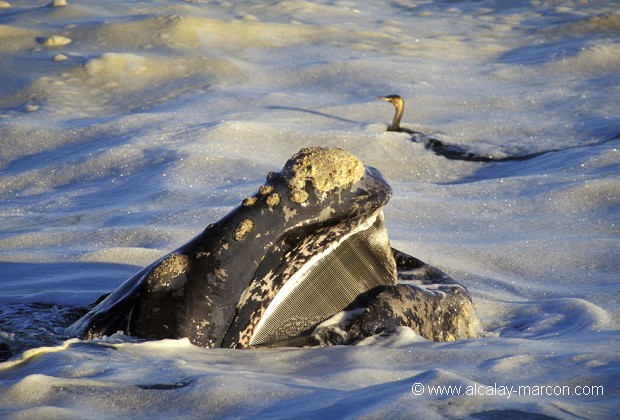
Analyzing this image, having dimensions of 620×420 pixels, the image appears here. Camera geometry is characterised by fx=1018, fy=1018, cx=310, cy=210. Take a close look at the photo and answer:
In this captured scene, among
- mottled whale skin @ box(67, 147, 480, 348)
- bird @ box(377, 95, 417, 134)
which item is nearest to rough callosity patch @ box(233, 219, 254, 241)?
mottled whale skin @ box(67, 147, 480, 348)

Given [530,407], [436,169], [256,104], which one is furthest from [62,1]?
[530,407]

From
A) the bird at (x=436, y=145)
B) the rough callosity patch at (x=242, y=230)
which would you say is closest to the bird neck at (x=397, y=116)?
the bird at (x=436, y=145)

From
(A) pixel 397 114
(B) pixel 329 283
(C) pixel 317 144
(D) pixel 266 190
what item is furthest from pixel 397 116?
(D) pixel 266 190

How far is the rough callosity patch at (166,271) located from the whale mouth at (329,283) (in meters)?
0.29

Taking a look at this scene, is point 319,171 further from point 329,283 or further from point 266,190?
point 329,283

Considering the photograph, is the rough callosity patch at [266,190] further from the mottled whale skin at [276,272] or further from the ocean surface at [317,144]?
the ocean surface at [317,144]

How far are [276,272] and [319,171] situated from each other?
13.0 inches

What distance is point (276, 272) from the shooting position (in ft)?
10.1

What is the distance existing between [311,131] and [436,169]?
2.96 ft

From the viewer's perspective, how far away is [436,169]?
6.74 m

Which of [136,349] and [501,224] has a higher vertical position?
[136,349]

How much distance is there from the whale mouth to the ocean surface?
4.6 inches

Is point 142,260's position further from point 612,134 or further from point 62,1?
point 62,1

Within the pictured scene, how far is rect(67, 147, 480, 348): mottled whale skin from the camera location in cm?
299
